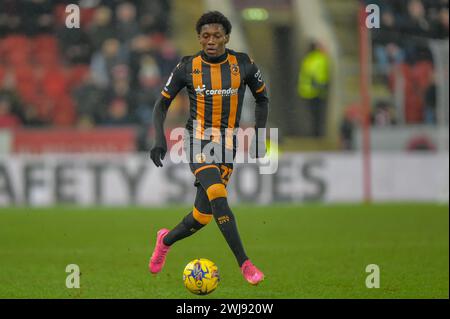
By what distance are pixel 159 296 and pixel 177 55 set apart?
10865 mm

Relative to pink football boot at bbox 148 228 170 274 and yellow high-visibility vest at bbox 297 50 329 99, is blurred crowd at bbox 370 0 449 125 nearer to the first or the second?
yellow high-visibility vest at bbox 297 50 329 99

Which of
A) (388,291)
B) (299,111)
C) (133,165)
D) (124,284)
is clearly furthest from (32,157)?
(388,291)

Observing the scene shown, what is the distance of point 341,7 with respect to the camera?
2006cm

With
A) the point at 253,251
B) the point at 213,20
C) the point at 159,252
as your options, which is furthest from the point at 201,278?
the point at 253,251

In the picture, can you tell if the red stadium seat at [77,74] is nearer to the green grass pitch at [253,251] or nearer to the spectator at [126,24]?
the spectator at [126,24]

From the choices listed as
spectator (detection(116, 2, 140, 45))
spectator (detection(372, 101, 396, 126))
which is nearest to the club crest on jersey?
spectator (detection(116, 2, 140, 45))

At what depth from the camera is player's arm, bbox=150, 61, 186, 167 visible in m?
7.11

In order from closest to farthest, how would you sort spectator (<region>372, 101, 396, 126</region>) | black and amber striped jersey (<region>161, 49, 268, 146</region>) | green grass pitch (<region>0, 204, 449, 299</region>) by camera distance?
black and amber striped jersey (<region>161, 49, 268, 146</region>)
green grass pitch (<region>0, 204, 449, 299</region>)
spectator (<region>372, 101, 396, 126</region>)

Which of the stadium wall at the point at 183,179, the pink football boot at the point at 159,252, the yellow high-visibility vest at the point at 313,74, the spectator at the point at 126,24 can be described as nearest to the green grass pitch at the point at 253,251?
the pink football boot at the point at 159,252

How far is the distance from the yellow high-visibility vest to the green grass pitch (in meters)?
2.84

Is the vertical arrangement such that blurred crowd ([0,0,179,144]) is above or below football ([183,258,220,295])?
above

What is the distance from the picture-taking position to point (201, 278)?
6918mm

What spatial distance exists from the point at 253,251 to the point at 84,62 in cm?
873

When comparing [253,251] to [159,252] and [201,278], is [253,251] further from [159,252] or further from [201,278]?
[201,278]
